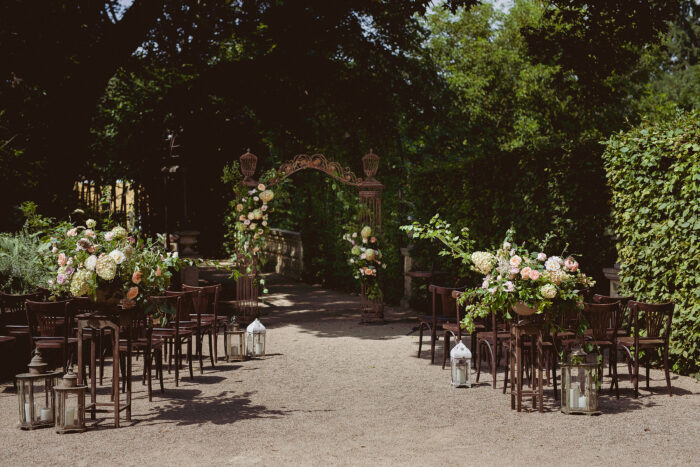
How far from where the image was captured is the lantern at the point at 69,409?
6.18m

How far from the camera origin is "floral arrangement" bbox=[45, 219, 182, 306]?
629 cm

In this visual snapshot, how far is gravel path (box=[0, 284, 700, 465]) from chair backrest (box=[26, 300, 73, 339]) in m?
0.75

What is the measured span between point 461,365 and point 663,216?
9.80 feet

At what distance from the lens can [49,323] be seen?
7762mm

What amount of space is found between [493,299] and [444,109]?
35.1ft

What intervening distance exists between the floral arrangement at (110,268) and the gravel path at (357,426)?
1.21m

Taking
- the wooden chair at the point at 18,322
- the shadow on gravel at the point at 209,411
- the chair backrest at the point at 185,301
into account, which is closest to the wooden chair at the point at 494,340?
the shadow on gravel at the point at 209,411

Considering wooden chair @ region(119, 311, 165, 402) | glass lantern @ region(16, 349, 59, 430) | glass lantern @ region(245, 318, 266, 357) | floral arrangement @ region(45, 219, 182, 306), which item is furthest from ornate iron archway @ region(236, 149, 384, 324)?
glass lantern @ region(16, 349, 59, 430)

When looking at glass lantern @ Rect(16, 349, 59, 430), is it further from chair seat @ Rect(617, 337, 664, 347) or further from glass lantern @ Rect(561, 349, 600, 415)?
chair seat @ Rect(617, 337, 664, 347)

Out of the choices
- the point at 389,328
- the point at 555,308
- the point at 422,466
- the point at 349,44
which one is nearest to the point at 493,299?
the point at 555,308

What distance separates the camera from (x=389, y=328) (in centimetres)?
1257

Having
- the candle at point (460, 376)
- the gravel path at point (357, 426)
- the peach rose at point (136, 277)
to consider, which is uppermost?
the peach rose at point (136, 277)

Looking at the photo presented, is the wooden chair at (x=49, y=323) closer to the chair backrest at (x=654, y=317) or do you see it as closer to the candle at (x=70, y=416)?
the candle at (x=70, y=416)

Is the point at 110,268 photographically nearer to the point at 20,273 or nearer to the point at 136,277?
the point at 136,277
